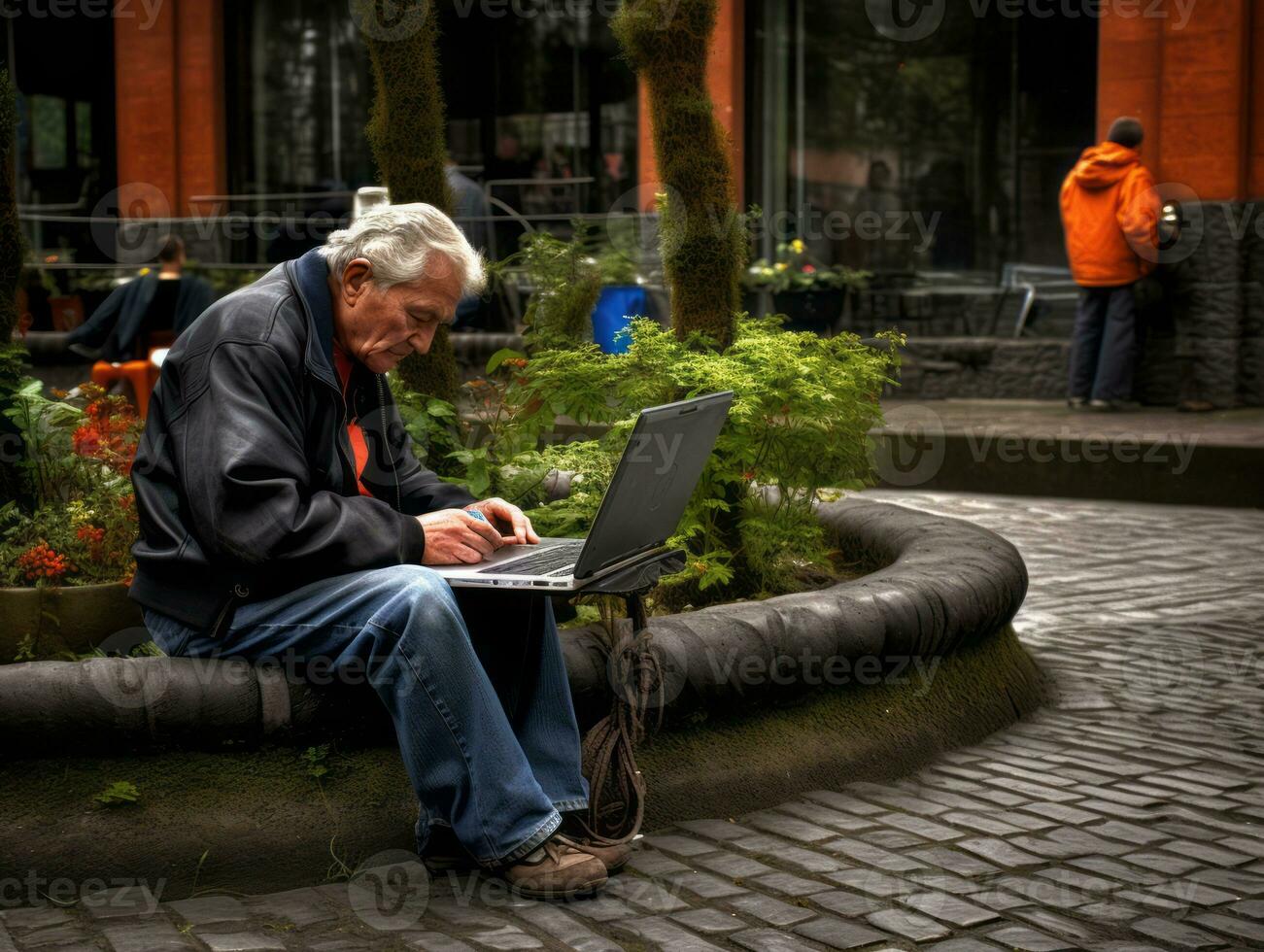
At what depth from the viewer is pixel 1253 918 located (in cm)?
353

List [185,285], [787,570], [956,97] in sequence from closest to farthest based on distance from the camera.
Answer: [787,570], [185,285], [956,97]

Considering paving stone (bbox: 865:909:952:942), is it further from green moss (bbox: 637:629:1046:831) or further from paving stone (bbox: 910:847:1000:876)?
green moss (bbox: 637:629:1046:831)

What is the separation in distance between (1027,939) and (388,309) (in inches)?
78.0

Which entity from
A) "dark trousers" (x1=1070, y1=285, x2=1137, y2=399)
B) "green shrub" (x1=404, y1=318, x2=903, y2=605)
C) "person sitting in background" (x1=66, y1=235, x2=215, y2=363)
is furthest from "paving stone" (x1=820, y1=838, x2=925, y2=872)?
"dark trousers" (x1=1070, y1=285, x2=1137, y2=399)

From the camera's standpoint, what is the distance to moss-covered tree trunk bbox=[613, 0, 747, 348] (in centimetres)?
557

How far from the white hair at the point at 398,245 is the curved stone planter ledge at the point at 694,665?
3.14 feet

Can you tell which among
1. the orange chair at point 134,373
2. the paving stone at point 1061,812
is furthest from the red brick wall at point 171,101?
the paving stone at point 1061,812

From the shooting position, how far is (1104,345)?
12344mm

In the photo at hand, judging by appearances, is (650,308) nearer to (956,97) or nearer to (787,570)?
(956,97)

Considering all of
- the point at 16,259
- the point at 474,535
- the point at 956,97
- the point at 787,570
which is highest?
the point at 956,97

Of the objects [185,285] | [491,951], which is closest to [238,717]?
[491,951]

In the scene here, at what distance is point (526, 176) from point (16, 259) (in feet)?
41.2

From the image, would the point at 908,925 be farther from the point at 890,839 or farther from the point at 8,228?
the point at 8,228

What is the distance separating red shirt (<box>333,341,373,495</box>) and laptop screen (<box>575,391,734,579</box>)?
709 millimetres
